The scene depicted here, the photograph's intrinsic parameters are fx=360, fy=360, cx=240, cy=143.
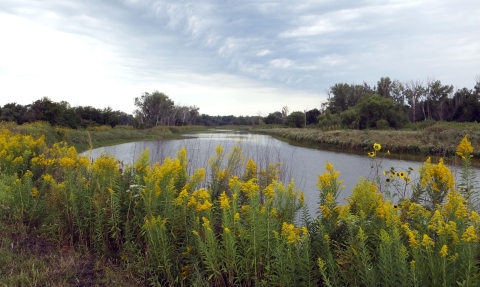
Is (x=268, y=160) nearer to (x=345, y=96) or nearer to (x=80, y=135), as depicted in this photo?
(x=80, y=135)

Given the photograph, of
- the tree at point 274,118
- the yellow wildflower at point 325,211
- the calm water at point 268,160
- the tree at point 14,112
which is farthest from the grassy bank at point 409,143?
the tree at point 274,118

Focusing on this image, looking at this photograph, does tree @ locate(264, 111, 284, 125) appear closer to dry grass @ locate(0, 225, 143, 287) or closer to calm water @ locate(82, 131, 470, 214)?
calm water @ locate(82, 131, 470, 214)

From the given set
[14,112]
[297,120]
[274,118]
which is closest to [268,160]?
[14,112]

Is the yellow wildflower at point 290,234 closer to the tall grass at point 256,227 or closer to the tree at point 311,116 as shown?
the tall grass at point 256,227

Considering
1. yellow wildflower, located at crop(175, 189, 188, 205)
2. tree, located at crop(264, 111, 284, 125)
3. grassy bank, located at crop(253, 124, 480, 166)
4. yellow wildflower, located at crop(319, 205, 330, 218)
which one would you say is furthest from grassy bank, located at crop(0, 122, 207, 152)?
tree, located at crop(264, 111, 284, 125)

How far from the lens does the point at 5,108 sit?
3494 centimetres

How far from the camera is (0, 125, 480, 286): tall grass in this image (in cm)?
185

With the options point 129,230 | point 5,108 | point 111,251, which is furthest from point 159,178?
point 5,108

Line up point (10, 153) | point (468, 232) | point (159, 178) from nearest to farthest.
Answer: point (468, 232) → point (159, 178) → point (10, 153)

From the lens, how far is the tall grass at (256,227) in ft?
6.07

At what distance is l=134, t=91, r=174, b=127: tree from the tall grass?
60262 millimetres

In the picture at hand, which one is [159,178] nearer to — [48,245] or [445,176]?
[48,245]

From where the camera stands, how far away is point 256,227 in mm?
2336

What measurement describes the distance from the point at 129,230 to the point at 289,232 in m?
1.59
